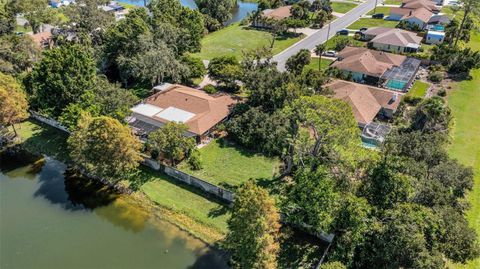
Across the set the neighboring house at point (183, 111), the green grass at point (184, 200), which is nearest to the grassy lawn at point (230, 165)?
the green grass at point (184, 200)

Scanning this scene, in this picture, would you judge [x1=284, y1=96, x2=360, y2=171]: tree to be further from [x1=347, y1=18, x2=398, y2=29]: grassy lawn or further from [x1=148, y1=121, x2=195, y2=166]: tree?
[x1=347, y1=18, x2=398, y2=29]: grassy lawn

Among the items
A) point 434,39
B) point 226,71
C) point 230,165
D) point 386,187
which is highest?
point 386,187

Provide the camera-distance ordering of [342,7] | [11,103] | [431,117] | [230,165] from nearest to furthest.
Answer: [230,165]
[431,117]
[11,103]
[342,7]

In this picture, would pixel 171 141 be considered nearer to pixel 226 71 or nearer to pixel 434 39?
pixel 226 71

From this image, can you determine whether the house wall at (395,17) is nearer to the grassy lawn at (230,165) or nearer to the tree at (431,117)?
the tree at (431,117)

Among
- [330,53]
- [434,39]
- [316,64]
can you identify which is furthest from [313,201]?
[434,39]

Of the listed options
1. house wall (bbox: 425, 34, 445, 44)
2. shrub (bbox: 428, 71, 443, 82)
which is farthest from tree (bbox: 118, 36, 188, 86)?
house wall (bbox: 425, 34, 445, 44)
